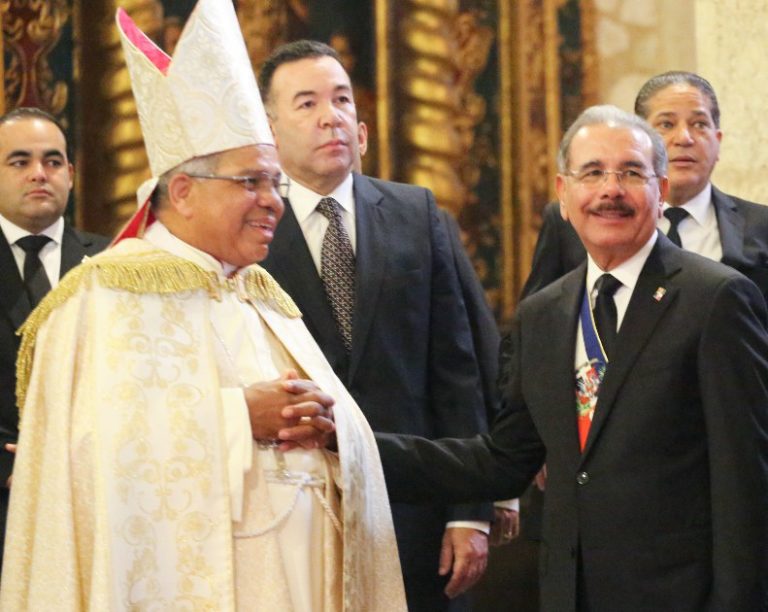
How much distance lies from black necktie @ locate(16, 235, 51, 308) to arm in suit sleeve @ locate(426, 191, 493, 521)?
4.04ft

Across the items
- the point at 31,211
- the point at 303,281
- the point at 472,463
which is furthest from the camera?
the point at 31,211

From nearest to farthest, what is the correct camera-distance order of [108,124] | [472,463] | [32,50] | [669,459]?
[669,459], [472,463], [32,50], [108,124]

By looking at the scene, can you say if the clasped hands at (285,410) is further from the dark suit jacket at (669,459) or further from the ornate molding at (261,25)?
the ornate molding at (261,25)

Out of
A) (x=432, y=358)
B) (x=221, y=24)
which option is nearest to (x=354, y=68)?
(x=432, y=358)

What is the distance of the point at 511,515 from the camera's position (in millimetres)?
4504

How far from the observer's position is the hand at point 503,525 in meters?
4.45

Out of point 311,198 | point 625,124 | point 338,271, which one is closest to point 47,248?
point 311,198

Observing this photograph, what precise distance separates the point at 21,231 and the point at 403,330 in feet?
4.56

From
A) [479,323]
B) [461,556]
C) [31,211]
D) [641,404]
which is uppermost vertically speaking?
[31,211]

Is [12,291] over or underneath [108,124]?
underneath

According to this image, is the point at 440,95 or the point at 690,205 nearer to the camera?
the point at 690,205

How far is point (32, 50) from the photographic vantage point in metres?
5.81

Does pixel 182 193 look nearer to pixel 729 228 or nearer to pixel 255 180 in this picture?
pixel 255 180

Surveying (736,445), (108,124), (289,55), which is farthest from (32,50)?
(736,445)
